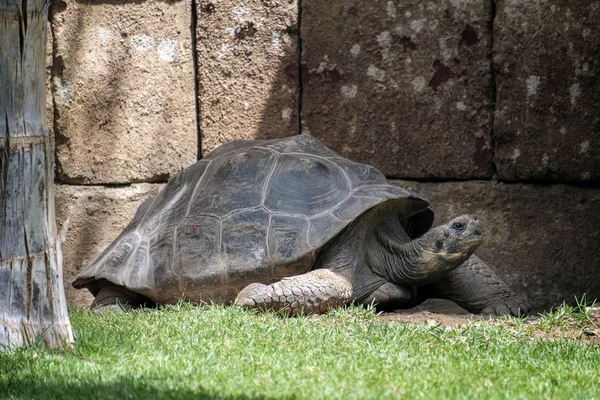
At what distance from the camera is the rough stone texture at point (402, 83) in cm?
690

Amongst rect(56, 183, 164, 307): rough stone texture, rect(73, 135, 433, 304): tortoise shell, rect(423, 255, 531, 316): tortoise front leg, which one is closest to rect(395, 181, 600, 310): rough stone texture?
rect(423, 255, 531, 316): tortoise front leg

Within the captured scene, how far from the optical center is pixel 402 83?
7.06 m

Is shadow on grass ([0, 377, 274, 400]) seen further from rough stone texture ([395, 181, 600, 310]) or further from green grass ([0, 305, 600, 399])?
rough stone texture ([395, 181, 600, 310])

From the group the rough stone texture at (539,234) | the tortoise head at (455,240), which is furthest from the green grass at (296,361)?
the rough stone texture at (539,234)

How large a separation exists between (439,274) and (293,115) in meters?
1.89

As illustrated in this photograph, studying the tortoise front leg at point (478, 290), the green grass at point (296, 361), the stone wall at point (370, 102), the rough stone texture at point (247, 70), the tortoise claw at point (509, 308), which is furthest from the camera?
the rough stone texture at point (247, 70)

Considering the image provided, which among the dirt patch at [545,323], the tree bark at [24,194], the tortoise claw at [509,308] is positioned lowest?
the tortoise claw at [509,308]

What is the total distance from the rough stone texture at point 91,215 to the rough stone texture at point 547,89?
9.70 feet

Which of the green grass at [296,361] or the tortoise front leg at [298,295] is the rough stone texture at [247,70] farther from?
the green grass at [296,361]

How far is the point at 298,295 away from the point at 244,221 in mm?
712

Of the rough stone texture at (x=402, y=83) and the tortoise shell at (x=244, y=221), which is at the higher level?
the rough stone texture at (x=402, y=83)

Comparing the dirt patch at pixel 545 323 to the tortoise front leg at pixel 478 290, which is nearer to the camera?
the dirt patch at pixel 545 323

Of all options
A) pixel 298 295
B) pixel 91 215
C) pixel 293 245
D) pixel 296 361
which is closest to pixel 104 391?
pixel 296 361

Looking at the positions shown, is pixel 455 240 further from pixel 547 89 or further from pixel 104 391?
pixel 104 391
